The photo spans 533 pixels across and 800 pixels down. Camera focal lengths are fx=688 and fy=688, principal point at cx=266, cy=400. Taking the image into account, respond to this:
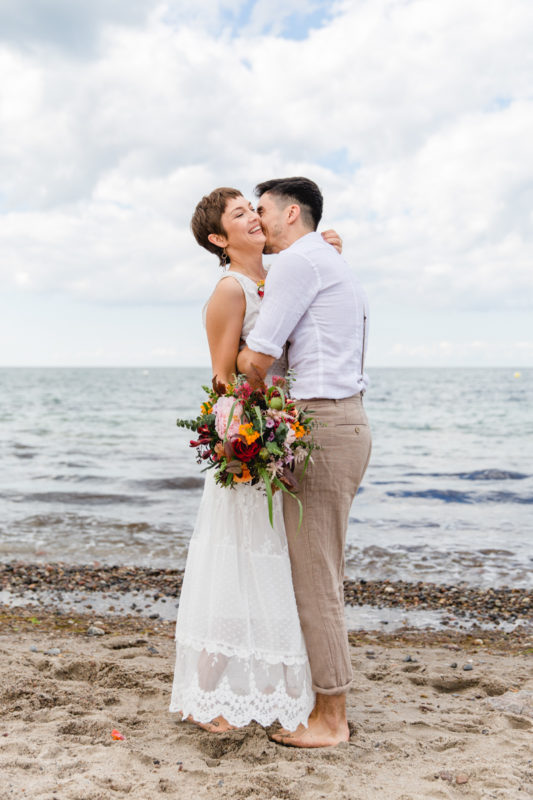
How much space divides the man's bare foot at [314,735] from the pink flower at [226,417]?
1.54 meters

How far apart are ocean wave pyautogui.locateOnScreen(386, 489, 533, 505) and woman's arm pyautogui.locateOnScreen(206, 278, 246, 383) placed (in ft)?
31.1

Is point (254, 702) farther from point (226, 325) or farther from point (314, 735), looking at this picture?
point (226, 325)

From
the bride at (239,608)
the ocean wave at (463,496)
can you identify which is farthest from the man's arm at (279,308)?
the ocean wave at (463,496)

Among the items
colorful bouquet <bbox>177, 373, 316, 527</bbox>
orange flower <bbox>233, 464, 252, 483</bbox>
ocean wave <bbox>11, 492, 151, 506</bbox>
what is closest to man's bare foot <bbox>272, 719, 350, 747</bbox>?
colorful bouquet <bbox>177, 373, 316, 527</bbox>

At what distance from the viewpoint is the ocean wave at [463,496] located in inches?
476

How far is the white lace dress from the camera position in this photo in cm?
337

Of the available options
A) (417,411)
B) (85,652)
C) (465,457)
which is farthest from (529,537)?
(417,411)

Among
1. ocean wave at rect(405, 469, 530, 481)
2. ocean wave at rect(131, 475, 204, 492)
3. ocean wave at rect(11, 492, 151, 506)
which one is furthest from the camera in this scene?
ocean wave at rect(405, 469, 530, 481)

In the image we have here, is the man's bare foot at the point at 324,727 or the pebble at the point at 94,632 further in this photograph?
the pebble at the point at 94,632

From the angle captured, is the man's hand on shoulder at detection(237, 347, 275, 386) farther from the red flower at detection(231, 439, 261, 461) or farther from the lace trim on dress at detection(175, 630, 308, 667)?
the lace trim on dress at detection(175, 630, 308, 667)

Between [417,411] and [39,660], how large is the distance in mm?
32128

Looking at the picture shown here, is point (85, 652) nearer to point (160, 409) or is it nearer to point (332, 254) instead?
point (332, 254)

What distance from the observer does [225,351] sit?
3.41 m

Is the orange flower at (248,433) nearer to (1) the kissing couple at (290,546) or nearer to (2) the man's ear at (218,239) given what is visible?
(1) the kissing couple at (290,546)
